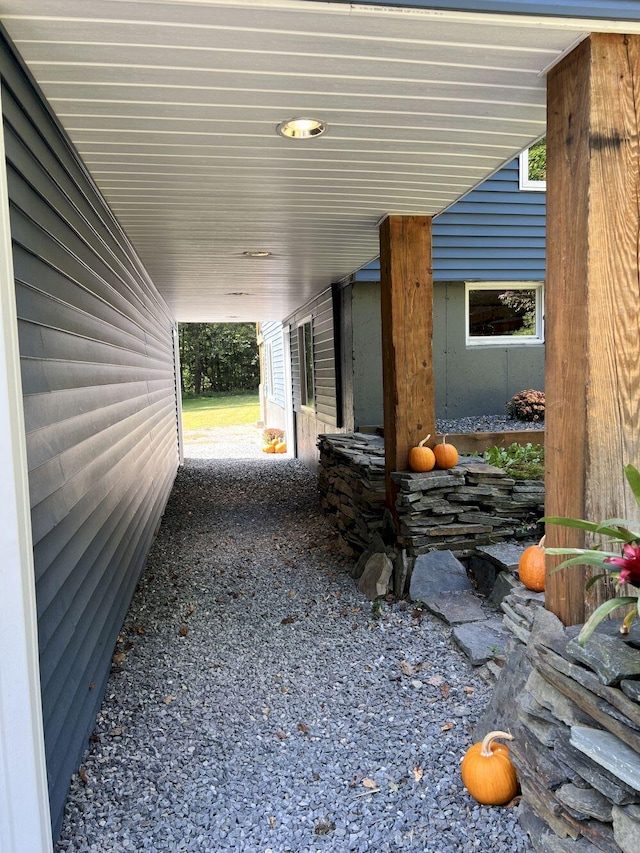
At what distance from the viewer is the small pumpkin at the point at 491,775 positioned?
2051 mm

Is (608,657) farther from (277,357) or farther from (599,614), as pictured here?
(277,357)

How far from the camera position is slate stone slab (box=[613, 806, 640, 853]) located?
1.45 metres

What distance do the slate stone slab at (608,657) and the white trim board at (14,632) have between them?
5.07ft

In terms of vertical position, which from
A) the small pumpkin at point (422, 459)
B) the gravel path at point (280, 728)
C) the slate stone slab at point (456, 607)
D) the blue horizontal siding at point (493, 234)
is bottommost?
the gravel path at point (280, 728)

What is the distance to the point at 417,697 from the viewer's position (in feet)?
9.41

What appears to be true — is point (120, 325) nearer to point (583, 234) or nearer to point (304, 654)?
point (304, 654)

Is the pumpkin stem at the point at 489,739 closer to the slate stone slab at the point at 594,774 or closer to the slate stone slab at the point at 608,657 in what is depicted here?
the slate stone slab at the point at 594,774

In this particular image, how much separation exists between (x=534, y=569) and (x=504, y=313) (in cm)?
550

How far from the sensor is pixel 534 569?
2.50 metres

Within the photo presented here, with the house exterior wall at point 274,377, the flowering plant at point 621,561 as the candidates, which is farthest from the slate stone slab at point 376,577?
the house exterior wall at point 274,377

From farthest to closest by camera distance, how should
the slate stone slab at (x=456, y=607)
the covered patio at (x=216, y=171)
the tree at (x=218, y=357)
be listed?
the tree at (x=218, y=357), the slate stone slab at (x=456, y=607), the covered patio at (x=216, y=171)

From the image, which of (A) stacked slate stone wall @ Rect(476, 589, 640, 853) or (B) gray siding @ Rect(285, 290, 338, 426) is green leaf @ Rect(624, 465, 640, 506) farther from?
(B) gray siding @ Rect(285, 290, 338, 426)

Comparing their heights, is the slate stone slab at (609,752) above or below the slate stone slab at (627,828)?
above

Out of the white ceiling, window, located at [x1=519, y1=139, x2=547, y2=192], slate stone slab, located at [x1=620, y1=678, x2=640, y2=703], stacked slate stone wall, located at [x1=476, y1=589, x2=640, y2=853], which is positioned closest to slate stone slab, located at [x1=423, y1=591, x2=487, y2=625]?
stacked slate stone wall, located at [x1=476, y1=589, x2=640, y2=853]
